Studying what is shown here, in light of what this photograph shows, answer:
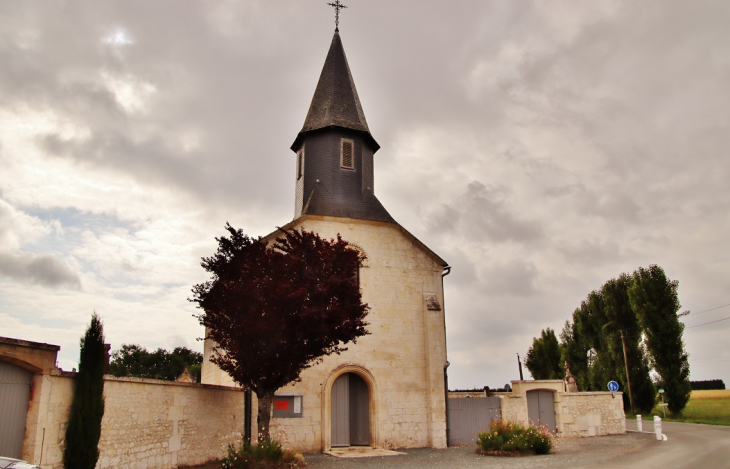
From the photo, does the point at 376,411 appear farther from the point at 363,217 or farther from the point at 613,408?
the point at 613,408

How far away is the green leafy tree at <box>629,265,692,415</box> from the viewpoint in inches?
1183

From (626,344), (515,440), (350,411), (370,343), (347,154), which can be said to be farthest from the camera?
(626,344)

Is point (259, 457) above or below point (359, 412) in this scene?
below

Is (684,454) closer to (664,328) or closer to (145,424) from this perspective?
(145,424)

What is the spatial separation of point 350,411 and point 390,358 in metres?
2.16

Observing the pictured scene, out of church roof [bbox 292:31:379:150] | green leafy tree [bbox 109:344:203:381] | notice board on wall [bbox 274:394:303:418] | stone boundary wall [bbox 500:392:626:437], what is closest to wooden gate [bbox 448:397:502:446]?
stone boundary wall [bbox 500:392:626:437]

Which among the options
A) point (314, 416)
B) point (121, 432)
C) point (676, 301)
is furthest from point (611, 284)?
point (121, 432)

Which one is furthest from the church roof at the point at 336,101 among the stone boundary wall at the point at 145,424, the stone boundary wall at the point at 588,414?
the stone boundary wall at the point at 588,414

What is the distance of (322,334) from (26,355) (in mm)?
6012

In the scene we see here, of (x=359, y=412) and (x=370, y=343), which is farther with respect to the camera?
(x=370, y=343)

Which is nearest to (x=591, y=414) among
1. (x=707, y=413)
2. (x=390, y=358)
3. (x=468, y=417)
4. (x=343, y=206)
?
(x=468, y=417)

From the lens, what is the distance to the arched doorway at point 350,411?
17219 millimetres

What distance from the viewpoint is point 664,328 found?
30.7 meters

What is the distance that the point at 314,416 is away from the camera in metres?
16.6
